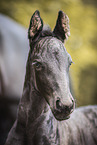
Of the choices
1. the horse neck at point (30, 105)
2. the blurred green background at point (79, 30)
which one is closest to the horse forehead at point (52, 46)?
the horse neck at point (30, 105)

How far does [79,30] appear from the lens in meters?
4.22

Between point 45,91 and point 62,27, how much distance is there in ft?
1.31

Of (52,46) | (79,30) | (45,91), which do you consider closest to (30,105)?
(45,91)

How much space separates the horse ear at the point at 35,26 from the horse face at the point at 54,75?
2.6 inches

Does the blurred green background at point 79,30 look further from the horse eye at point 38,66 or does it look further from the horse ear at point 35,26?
the horse eye at point 38,66

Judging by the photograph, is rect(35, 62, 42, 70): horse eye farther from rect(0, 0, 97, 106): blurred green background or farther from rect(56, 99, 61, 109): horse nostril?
rect(0, 0, 97, 106): blurred green background

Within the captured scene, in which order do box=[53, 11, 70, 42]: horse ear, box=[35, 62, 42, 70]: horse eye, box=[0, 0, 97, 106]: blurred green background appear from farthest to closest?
box=[0, 0, 97, 106]: blurred green background → box=[53, 11, 70, 42]: horse ear → box=[35, 62, 42, 70]: horse eye

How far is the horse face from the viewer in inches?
32.6

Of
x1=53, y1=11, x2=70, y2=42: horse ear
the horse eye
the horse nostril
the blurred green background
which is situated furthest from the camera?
the blurred green background

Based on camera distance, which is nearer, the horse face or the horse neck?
the horse face

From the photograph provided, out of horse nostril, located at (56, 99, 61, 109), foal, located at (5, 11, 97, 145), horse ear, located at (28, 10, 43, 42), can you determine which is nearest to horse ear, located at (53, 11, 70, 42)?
foal, located at (5, 11, 97, 145)

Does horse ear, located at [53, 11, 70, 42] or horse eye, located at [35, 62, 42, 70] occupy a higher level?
horse ear, located at [53, 11, 70, 42]

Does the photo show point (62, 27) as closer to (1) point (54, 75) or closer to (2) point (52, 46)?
(2) point (52, 46)

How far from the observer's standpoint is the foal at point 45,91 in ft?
2.86
